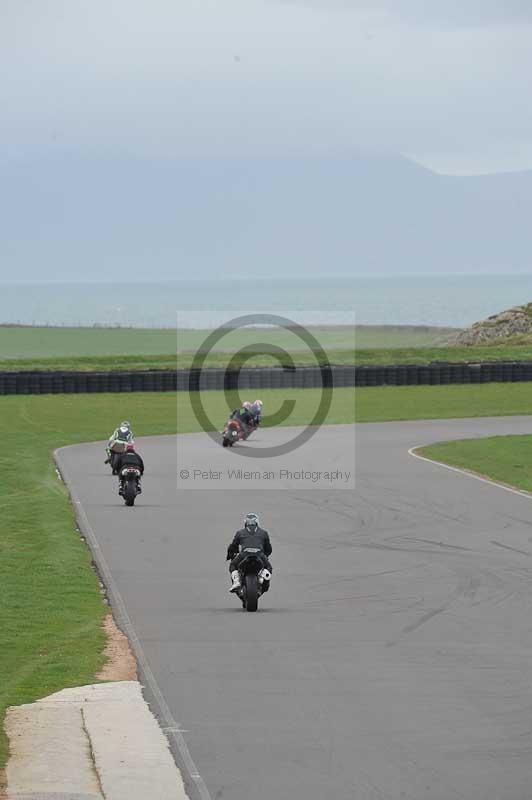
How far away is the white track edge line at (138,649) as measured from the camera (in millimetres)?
11422

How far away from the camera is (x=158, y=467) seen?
1593 inches

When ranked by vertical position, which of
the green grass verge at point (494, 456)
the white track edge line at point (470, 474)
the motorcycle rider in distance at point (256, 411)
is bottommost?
the white track edge line at point (470, 474)

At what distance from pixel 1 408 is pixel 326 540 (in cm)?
3267

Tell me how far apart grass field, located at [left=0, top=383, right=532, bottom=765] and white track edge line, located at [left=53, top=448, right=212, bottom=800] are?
0.78 feet

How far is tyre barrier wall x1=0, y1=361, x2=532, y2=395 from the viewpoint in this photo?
207 feet

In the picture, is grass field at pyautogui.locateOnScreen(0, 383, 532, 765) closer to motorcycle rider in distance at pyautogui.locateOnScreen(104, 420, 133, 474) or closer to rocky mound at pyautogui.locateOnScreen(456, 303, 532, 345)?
motorcycle rider in distance at pyautogui.locateOnScreen(104, 420, 133, 474)

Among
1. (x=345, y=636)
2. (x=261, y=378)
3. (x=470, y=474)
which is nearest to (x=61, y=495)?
(x=470, y=474)

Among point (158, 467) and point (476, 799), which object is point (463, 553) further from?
point (158, 467)

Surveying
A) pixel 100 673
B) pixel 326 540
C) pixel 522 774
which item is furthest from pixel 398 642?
pixel 326 540

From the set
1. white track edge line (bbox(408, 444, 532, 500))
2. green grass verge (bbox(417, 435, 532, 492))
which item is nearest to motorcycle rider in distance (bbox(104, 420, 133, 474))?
white track edge line (bbox(408, 444, 532, 500))

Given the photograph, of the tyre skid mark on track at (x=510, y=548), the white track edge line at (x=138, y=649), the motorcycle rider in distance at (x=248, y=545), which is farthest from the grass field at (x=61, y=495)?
the tyre skid mark on track at (x=510, y=548)

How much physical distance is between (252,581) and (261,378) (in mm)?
46778

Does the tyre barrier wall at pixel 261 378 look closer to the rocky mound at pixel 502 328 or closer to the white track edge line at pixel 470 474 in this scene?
the white track edge line at pixel 470 474

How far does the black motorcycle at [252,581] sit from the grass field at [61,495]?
1909 mm
